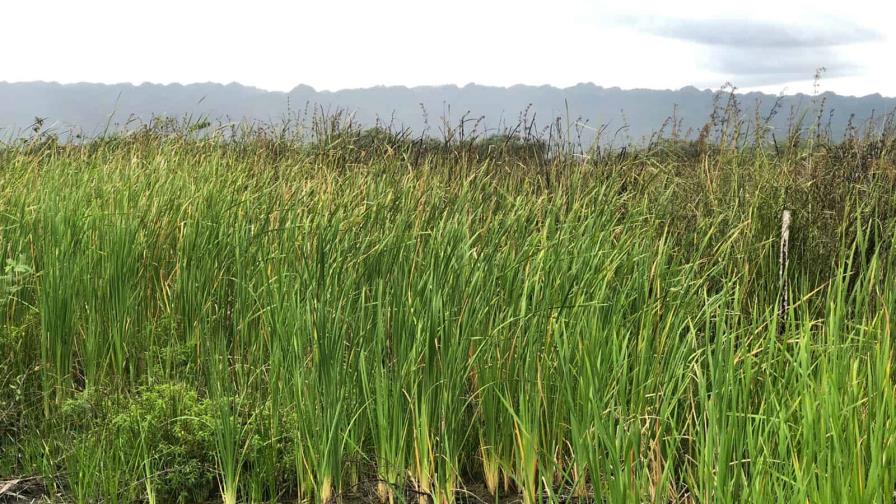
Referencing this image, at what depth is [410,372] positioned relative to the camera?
8.80 ft

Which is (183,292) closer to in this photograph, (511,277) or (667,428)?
(511,277)

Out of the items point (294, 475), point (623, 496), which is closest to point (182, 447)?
point (294, 475)

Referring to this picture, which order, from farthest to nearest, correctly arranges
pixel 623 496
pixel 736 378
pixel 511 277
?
pixel 511 277 < pixel 736 378 < pixel 623 496

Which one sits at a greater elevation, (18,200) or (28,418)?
(18,200)

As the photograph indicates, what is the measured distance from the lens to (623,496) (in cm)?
200

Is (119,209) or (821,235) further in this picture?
(821,235)

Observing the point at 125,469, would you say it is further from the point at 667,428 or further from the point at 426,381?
the point at 667,428

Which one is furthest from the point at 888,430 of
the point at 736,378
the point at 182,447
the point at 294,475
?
the point at 182,447

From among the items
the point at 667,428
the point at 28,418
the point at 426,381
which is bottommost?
the point at 28,418

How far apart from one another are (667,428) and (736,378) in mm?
621

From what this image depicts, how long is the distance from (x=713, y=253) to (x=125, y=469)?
3.40m

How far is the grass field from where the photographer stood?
222cm

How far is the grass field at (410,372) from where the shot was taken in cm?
222

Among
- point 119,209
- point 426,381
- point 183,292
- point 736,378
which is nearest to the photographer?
point 736,378
